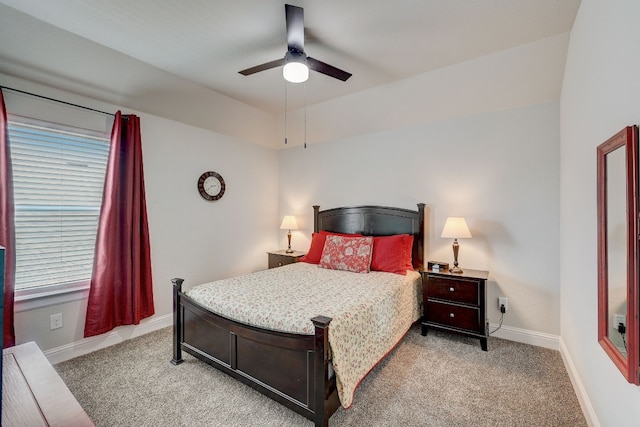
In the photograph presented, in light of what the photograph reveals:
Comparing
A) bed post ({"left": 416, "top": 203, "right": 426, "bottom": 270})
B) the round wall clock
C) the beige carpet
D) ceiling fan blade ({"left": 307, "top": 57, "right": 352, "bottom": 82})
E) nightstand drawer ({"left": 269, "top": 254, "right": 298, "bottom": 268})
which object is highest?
ceiling fan blade ({"left": 307, "top": 57, "right": 352, "bottom": 82})

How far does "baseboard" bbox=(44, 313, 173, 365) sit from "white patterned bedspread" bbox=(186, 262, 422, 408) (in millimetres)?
→ 1102

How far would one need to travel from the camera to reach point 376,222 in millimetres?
3877

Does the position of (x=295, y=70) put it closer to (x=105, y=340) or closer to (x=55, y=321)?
(x=55, y=321)

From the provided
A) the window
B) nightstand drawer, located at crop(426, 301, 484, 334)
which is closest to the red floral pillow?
nightstand drawer, located at crop(426, 301, 484, 334)

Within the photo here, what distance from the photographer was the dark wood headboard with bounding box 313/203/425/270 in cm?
353

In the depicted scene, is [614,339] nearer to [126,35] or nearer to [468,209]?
[468,209]

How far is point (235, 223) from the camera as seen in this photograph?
4.25 m

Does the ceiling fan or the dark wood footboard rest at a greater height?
the ceiling fan

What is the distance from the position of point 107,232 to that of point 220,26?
213 centimetres

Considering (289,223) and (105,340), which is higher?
(289,223)

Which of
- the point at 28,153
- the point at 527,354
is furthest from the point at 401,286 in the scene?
the point at 28,153

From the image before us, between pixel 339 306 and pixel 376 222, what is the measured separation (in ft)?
6.32

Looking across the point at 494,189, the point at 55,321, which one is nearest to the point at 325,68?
the point at 494,189

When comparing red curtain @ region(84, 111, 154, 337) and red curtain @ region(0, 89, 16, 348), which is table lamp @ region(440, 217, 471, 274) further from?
red curtain @ region(0, 89, 16, 348)
